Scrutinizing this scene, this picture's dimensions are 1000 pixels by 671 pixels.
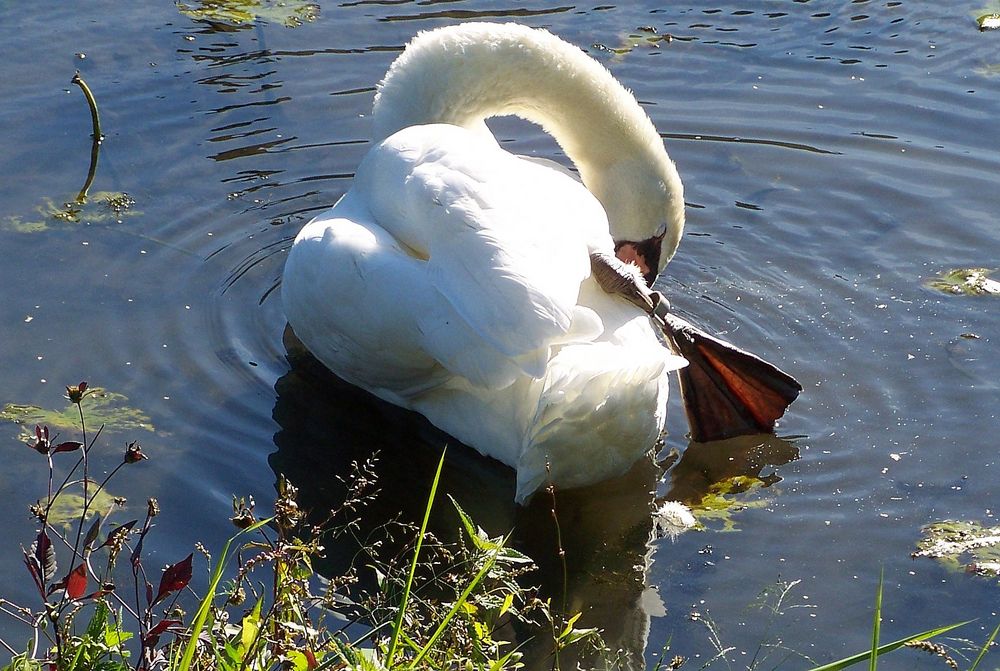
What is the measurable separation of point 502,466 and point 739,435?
0.97 m

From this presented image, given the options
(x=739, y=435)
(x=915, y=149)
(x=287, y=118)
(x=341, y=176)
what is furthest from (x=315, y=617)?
(x=915, y=149)

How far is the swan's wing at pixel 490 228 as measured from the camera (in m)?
4.04

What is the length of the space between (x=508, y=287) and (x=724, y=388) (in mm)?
1476

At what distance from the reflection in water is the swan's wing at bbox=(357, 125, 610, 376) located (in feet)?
2.83

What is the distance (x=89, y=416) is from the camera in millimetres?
5180

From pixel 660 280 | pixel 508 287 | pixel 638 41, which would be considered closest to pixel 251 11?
pixel 638 41

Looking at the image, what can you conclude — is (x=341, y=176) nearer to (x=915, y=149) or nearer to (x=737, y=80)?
(x=737, y=80)

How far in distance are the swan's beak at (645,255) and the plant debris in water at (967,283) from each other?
1.52 meters

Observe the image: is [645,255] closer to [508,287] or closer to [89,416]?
[508,287]

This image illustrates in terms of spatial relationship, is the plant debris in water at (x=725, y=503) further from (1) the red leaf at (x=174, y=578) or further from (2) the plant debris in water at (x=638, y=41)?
(2) the plant debris in water at (x=638, y=41)

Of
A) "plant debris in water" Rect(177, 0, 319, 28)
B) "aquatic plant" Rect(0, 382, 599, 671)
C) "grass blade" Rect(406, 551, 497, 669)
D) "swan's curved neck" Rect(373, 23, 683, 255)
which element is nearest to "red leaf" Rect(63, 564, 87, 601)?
"aquatic plant" Rect(0, 382, 599, 671)

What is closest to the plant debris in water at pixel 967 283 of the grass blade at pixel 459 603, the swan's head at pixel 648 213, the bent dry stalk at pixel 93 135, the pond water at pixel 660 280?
the pond water at pixel 660 280

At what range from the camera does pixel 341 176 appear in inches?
293

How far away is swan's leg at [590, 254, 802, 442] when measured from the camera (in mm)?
5172
